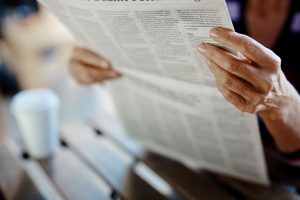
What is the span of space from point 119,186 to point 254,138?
24 cm

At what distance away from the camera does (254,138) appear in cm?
56

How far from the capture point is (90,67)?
2.27 ft

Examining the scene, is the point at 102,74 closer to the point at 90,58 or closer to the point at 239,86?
the point at 90,58

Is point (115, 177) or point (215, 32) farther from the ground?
point (215, 32)

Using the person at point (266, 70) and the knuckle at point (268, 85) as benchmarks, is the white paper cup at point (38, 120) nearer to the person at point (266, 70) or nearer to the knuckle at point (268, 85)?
the person at point (266, 70)

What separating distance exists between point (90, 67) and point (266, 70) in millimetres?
360

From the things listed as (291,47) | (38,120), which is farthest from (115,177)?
A: (291,47)

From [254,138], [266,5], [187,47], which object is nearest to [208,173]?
[254,138]

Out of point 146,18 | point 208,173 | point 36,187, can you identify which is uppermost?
point 146,18

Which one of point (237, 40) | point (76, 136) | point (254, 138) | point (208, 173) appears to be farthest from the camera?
point (76, 136)

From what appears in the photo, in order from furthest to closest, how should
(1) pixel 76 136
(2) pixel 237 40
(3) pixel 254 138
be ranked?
1. (1) pixel 76 136
2. (3) pixel 254 138
3. (2) pixel 237 40

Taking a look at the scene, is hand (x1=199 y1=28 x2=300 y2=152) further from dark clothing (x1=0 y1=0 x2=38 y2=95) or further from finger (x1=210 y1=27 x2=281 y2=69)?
dark clothing (x1=0 y1=0 x2=38 y2=95)

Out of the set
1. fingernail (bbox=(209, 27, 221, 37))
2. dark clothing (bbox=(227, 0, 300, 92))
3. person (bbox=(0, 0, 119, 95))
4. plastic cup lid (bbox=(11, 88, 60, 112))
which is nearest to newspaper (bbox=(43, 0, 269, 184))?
fingernail (bbox=(209, 27, 221, 37))

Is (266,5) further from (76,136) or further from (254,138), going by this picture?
(76,136)
